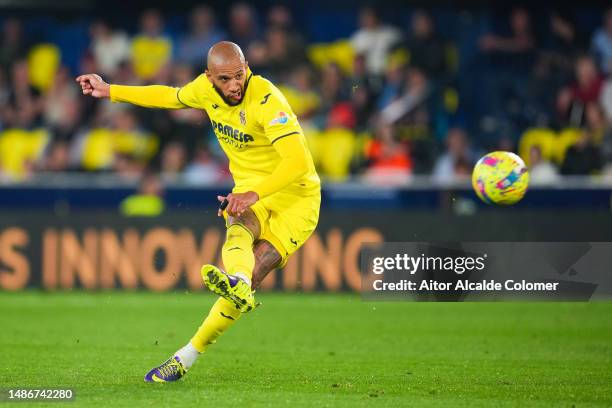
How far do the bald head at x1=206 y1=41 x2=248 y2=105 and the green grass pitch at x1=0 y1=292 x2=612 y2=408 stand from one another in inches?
79.2

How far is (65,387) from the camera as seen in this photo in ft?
25.4

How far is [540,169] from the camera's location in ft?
52.0

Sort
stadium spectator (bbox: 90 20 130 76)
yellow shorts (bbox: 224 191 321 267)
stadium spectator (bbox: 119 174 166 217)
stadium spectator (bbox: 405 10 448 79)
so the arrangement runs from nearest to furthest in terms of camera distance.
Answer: yellow shorts (bbox: 224 191 321 267) < stadium spectator (bbox: 119 174 166 217) < stadium spectator (bbox: 405 10 448 79) < stadium spectator (bbox: 90 20 130 76)

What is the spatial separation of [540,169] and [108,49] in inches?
292

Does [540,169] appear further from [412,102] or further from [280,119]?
[280,119]

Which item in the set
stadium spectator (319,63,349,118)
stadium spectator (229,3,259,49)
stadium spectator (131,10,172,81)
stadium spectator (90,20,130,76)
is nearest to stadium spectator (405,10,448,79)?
stadium spectator (319,63,349,118)

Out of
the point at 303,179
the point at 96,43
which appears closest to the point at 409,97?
the point at 96,43

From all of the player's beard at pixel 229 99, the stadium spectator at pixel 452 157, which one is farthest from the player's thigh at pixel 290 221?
the stadium spectator at pixel 452 157

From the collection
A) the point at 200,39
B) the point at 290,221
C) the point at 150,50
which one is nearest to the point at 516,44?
the point at 200,39

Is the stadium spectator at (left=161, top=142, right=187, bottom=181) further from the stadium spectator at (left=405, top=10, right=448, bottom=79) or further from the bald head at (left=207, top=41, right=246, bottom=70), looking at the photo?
the bald head at (left=207, top=41, right=246, bottom=70)

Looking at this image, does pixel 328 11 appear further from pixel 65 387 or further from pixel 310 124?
pixel 65 387

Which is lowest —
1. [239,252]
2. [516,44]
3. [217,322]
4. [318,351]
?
[318,351]

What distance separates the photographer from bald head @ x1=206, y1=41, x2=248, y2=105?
7.86 metres

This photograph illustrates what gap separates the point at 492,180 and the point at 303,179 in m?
2.40
